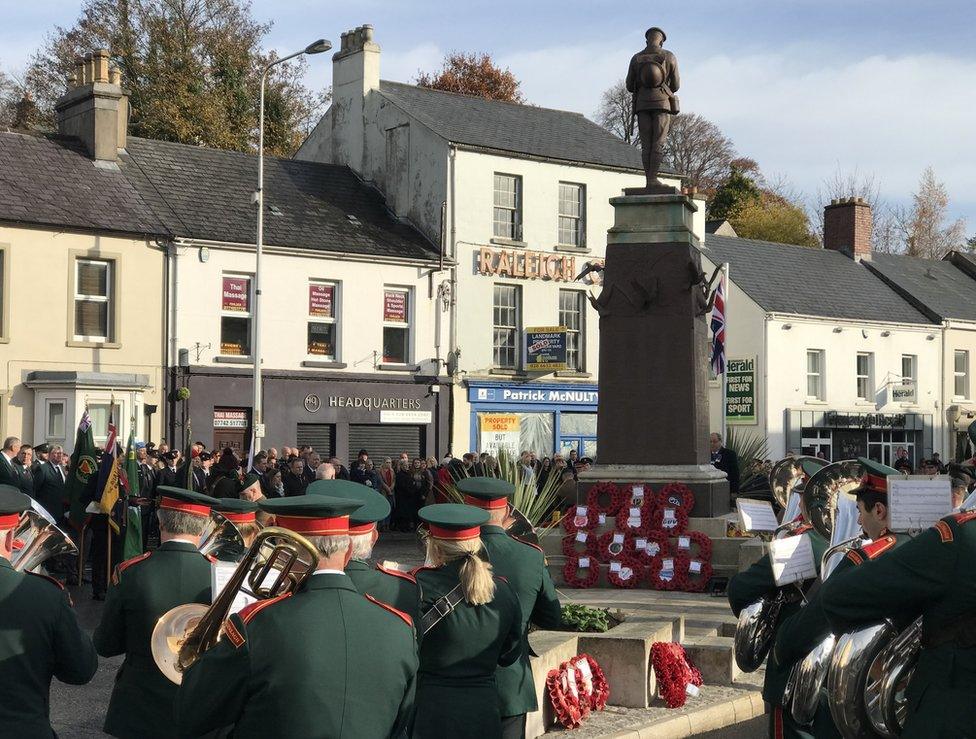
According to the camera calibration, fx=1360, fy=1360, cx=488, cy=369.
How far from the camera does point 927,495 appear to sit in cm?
540

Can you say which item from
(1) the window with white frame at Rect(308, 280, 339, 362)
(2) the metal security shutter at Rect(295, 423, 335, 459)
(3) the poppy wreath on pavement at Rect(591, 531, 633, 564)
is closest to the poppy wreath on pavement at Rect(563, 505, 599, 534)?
(3) the poppy wreath on pavement at Rect(591, 531, 633, 564)

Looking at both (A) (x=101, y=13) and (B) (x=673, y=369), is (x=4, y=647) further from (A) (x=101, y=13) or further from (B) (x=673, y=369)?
(A) (x=101, y=13)

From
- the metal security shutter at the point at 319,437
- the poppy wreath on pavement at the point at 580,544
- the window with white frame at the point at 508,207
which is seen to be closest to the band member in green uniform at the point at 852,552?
the poppy wreath on pavement at the point at 580,544

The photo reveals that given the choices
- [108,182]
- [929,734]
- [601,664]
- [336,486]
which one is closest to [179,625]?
[336,486]

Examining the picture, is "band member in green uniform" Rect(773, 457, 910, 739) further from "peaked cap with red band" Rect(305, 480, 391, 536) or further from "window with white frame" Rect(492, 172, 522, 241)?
"window with white frame" Rect(492, 172, 522, 241)

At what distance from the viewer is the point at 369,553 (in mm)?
4977

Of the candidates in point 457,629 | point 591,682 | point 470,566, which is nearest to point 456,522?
point 470,566

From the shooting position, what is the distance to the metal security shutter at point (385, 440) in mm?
32812

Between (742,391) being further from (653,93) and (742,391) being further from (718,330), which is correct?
(653,93)

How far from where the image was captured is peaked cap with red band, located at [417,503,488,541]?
5812 millimetres

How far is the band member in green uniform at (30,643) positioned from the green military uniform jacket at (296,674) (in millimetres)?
1259

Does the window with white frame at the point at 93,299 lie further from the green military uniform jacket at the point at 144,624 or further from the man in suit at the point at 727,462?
the green military uniform jacket at the point at 144,624

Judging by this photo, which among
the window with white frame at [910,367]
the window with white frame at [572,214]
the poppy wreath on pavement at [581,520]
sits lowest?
the poppy wreath on pavement at [581,520]

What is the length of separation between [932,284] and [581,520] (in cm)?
3616
